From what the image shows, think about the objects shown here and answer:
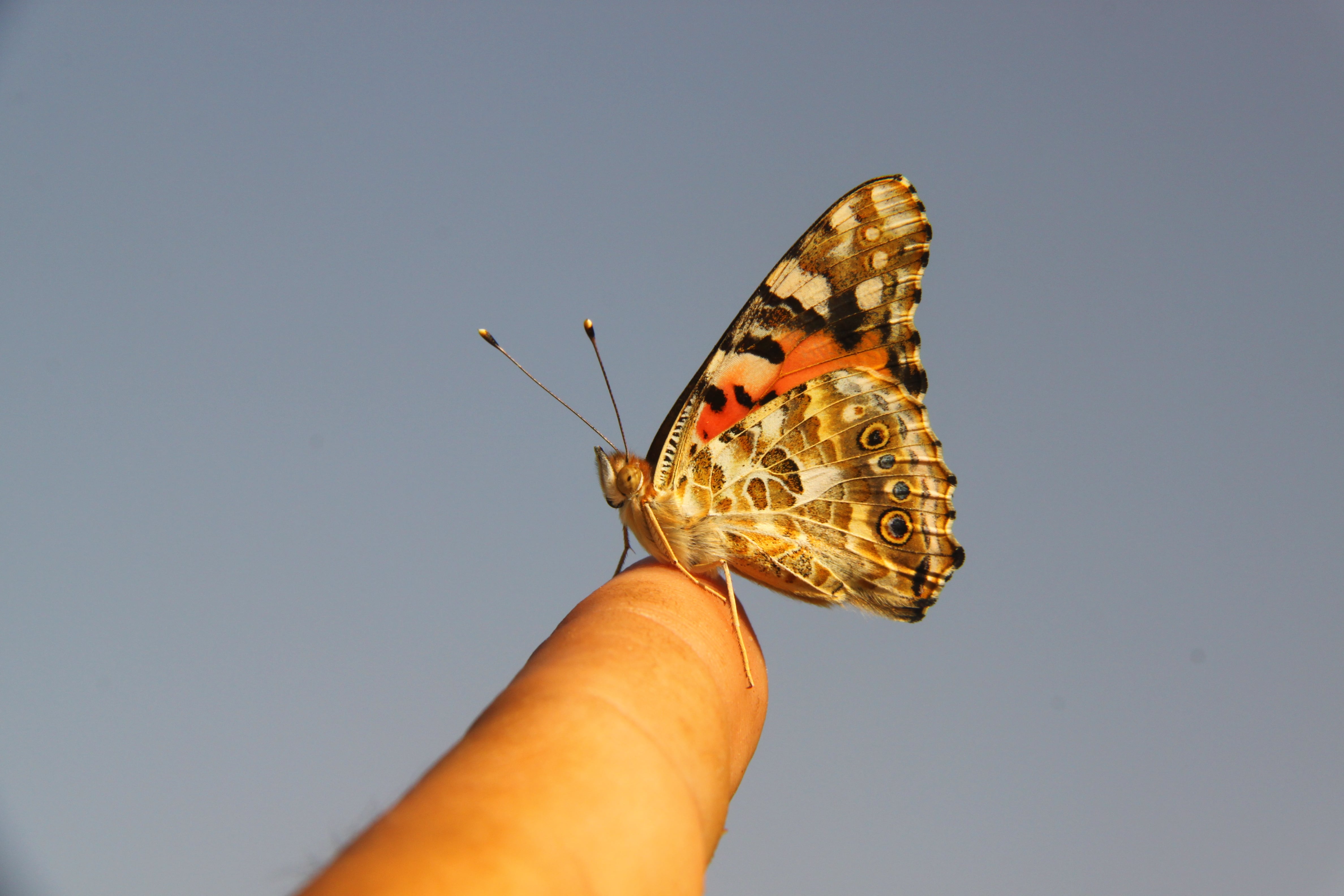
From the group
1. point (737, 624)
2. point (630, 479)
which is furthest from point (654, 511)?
point (737, 624)

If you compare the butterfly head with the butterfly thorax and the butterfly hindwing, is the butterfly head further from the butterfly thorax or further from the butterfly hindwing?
the butterfly hindwing

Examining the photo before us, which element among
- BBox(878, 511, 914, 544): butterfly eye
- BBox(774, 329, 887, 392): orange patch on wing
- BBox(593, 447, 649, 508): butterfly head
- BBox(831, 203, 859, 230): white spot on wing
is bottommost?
BBox(878, 511, 914, 544): butterfly eye

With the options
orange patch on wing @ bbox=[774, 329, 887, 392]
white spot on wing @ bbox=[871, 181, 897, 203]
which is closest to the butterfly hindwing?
orange patch on wing @ bbox=[774, 329, 887, 392]

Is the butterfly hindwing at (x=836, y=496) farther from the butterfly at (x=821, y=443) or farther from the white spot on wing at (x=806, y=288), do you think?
the white spot on wing at (x=806, y=288)

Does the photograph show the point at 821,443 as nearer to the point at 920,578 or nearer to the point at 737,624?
the point at 920,578

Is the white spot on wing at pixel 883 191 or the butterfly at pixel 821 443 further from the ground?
the white spot on wing at pixel 883 191

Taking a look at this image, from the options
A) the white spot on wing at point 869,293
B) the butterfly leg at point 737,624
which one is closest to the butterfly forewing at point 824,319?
the white spot on wing at point 869,293
